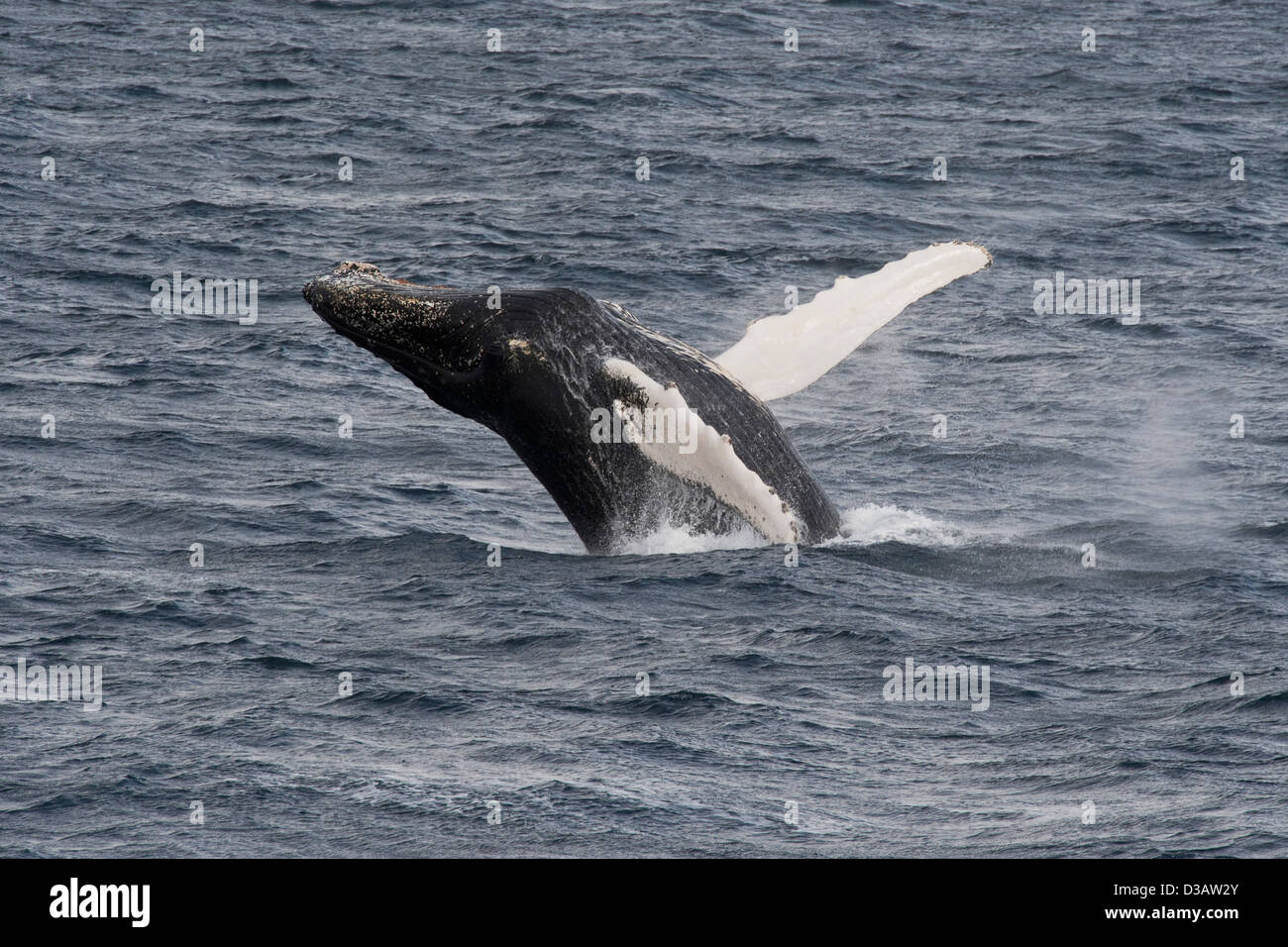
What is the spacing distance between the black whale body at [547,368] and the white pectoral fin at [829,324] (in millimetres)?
764

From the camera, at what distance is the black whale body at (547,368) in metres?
15.9

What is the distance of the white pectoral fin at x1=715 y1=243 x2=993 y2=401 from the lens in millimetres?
17797

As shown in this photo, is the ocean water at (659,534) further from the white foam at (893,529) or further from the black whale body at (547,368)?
the black whale body at (547,368)

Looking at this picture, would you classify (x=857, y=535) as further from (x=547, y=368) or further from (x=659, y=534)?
(x=547, y=368)

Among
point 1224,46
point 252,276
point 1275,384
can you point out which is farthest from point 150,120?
point 1224,46

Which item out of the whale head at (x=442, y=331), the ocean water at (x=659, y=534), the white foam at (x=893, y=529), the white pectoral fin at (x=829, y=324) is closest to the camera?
the ocean water at (x=659, y=534)

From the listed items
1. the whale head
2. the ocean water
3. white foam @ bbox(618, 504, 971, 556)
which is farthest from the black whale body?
the ocean water

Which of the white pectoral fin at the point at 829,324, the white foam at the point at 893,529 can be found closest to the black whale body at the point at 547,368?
the white pectoral fin at the point at 829,324

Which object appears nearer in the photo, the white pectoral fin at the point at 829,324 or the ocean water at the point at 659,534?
the ocean water at the point at 659,534

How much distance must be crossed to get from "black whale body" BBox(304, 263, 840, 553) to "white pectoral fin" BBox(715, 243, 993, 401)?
764 millimetres

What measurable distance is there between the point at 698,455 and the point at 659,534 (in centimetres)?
161

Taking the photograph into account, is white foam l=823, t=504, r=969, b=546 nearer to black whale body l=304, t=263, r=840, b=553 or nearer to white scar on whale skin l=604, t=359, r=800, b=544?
white scar on whale skin l=604, t=359, r=800, b=544

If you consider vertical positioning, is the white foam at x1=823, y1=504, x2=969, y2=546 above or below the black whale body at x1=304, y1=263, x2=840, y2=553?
below

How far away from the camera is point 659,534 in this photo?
57.4 feet
